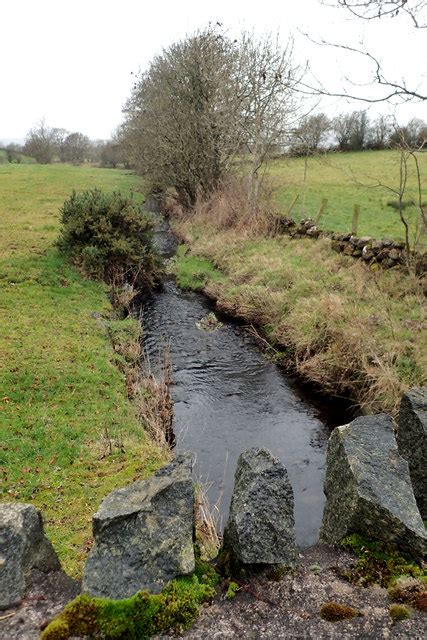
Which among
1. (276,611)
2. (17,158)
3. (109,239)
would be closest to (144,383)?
(276,611)

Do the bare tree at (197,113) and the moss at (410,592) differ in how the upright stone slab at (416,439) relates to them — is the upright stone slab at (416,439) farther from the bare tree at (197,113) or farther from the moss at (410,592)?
the bare tree at (197,113)

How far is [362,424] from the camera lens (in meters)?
4.73

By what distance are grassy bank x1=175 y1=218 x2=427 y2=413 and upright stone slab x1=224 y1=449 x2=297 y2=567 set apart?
649cm

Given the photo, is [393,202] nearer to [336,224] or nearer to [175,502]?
[336,224]

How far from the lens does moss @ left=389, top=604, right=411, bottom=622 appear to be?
3184 mm

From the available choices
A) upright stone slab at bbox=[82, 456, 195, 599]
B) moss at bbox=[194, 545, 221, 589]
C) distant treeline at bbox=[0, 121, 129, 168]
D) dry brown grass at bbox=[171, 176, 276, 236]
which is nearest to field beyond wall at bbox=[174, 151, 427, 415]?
dry brown grass at bbox=[171, 176, 276, 236]

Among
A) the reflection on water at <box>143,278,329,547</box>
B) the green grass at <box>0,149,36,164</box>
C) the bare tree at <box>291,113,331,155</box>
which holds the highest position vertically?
the green grass at <box>0,149,36,164</box>

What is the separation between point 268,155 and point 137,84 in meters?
18.9


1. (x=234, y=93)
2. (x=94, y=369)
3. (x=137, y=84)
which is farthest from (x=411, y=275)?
(x=137, y=84)

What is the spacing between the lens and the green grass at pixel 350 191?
20.9 metres

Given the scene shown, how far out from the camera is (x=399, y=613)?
3.20m

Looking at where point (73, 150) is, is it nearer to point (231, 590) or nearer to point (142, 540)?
point (142, 540)

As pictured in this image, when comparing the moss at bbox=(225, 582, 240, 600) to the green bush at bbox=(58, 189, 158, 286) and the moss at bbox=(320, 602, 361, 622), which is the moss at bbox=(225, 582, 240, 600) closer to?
the moss at bbox=(320, 602, 361, 622)

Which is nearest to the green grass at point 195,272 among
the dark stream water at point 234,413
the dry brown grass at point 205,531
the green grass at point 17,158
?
the dark stream water at point 234,413
